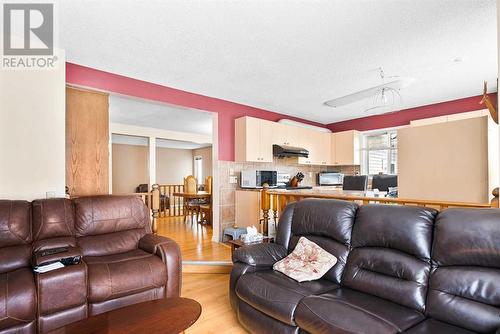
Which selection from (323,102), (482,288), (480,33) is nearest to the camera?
(482,288)

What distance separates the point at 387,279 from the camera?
5.74ft

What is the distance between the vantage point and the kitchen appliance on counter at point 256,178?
4473mm

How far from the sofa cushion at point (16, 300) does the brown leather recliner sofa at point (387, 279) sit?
54.5 inches

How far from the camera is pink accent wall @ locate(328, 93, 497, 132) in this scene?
440 cm

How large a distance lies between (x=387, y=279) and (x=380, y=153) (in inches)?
184

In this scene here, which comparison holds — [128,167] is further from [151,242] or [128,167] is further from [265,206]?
[151,242]

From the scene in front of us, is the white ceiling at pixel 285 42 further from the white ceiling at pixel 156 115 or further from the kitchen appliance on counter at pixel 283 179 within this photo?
the kitchen appliance on counter at pixel 283 179

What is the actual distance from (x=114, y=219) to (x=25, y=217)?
0.69 meters

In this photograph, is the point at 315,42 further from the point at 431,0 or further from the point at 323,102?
the point at 323,102

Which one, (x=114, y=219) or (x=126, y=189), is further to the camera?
(x=126, y=189)

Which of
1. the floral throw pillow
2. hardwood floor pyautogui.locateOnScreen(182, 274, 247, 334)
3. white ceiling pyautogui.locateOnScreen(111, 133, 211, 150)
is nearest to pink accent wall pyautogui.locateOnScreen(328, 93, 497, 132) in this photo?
the floral throw pillow

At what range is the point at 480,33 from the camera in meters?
2.43

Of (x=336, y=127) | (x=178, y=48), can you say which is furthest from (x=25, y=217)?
(x=336, y=127)

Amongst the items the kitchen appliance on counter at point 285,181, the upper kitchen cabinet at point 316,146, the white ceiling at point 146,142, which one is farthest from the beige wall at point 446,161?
the white ceiling at point 146,142
